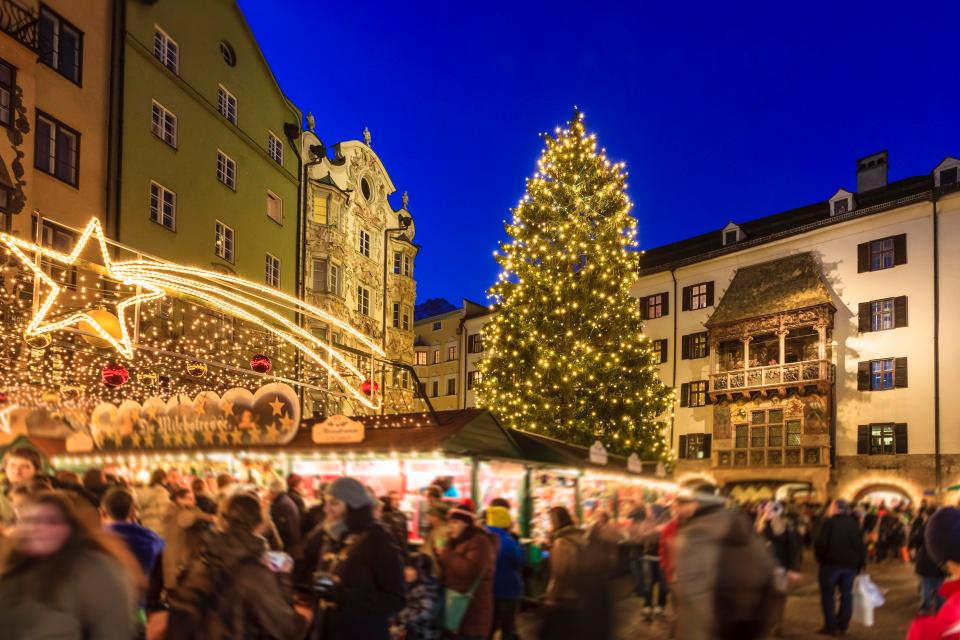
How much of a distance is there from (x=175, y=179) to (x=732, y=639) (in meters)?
22.1

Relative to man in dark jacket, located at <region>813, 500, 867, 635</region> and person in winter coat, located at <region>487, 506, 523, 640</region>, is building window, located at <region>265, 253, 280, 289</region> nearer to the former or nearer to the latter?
person in winter coat, located at <region>487, 506, 523, 640</region>

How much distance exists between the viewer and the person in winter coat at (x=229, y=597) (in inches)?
170

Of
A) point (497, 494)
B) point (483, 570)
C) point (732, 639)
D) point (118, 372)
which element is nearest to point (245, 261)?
point (118, 372)

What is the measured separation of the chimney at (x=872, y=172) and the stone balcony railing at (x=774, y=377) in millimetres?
8621

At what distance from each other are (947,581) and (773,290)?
33.1 m

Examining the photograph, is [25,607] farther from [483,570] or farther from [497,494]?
[497,494]

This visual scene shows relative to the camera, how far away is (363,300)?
35.9 m

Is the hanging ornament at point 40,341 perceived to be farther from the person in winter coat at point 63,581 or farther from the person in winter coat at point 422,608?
the person in winter coat at point 63,581

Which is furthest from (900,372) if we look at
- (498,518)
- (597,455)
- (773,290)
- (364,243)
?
(498,518)

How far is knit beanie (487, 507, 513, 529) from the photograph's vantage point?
376 inches

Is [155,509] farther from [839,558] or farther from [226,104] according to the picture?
[226,104]

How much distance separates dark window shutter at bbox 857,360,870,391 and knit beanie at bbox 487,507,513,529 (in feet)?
86.1

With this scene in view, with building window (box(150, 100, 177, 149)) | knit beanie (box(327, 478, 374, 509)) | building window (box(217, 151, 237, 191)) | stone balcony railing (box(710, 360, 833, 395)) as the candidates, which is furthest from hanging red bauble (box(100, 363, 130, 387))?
stone balcony railing (box(710, 360, 833, 395))

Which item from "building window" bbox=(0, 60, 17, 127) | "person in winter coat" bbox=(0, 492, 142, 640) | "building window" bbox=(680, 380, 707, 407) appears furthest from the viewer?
"building window" bbox=(680, 380, 707, 407)
